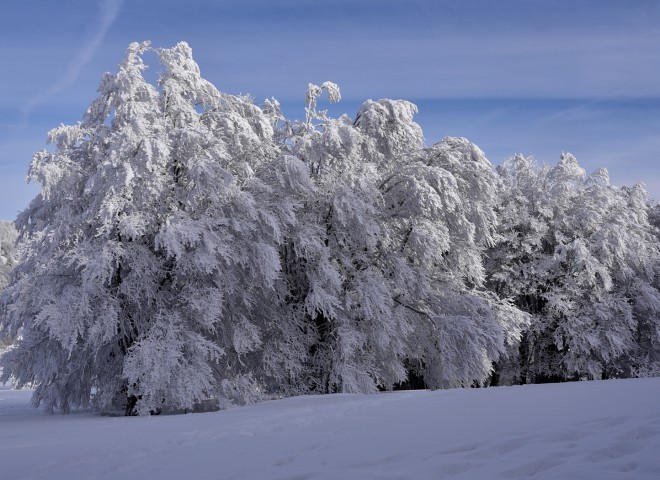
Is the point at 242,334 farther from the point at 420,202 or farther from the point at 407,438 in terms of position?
the point at 407,438

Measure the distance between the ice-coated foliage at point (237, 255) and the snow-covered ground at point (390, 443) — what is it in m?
5.18

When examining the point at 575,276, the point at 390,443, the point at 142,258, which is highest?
the point at 575,276

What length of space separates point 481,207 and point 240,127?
325 inches

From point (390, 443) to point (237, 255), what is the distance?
10.2 metres

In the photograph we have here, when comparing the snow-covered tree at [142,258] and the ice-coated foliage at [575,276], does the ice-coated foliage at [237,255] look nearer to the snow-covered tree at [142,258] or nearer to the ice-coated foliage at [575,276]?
the snow-covered tree at [142,258]

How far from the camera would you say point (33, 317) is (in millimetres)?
16016

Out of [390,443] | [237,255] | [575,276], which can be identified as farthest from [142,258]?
[575,276]

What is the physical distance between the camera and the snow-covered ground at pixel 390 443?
512cm

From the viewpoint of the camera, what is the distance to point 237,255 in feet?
52.6

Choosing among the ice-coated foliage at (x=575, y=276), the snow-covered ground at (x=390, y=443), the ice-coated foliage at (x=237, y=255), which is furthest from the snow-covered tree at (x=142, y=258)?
the ice-coated foliage at (x=575, y=276)

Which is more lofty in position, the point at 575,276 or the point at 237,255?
the point at 575,276

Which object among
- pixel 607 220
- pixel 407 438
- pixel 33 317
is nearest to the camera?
pixel 407 438

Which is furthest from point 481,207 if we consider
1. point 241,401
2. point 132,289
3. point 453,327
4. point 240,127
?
point 132,289

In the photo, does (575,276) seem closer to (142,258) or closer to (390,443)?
(142,258)
